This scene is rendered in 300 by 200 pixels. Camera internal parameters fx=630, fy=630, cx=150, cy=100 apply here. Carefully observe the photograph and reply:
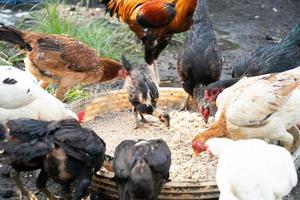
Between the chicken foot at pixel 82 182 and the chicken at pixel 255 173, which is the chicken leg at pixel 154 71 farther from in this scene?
the chicken at pixel 255 173

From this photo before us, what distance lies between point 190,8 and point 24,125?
10.6 ft

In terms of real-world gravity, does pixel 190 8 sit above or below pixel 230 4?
above

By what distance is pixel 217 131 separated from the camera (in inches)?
216

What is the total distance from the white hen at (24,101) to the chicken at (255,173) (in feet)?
5.29

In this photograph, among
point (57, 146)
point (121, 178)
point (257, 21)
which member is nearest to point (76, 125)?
point (57, 146)

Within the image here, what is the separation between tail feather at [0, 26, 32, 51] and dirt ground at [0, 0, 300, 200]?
1.67 meters

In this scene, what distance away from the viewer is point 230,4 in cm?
1112

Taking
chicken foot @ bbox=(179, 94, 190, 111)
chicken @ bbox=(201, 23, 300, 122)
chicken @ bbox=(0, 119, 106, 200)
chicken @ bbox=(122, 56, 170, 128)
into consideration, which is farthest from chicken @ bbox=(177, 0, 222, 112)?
chicken @ bbox=(0, 119, 106, 200)

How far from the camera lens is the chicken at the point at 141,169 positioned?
438cm

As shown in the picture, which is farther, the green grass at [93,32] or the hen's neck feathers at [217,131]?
the green grass at [93,32]

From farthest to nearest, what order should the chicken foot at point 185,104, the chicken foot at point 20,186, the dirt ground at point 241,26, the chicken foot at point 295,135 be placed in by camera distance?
the dirt ground at point 241,26 → the chicken foot at point 185,104 → the chicken foot at point 295,135 → the chicken foot at point 20,186

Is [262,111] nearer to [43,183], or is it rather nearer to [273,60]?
[273,60]

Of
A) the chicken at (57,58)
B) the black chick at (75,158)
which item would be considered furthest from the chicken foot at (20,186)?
the chicken at (57,58)

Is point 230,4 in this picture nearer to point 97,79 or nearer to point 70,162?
point 97,79
